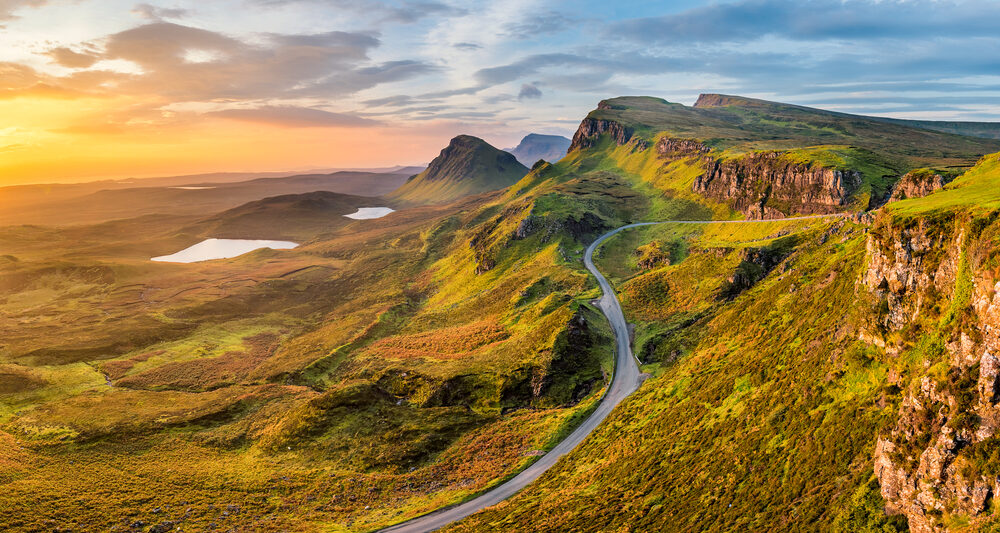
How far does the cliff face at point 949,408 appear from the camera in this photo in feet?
88.8

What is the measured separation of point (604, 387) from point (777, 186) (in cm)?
12472

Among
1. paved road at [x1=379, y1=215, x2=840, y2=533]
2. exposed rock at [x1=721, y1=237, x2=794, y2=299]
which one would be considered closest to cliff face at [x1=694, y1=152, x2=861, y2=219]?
exposed rock at [x1=721, y1=237, x2=794, y2=299]

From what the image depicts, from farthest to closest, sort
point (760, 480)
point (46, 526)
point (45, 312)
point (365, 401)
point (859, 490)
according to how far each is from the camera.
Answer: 1. point (45, 312)
2. point (365, 401)
3. point (46, 526)
4. point (760, 480)
5. point (859, 490)

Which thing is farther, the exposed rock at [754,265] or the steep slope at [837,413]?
the exposed rock at [754,265]

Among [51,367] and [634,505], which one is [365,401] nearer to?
[634,505]

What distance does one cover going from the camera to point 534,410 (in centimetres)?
8594

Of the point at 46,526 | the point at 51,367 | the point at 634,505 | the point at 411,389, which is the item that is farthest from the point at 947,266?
the point at 51,367

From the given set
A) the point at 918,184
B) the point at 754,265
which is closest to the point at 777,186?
the point at 918,184

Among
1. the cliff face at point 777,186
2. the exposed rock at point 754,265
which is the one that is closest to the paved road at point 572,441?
the exposed rock at point 754,265

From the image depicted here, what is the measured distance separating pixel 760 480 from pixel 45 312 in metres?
275

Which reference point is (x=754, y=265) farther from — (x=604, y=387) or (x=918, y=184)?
(x=604, y=387)

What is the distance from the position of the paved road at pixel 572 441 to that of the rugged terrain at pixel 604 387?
2.36 m

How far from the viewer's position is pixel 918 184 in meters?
117

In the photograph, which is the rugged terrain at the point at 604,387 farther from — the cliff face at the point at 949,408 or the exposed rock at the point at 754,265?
the exposed rock at the point at 754,265
